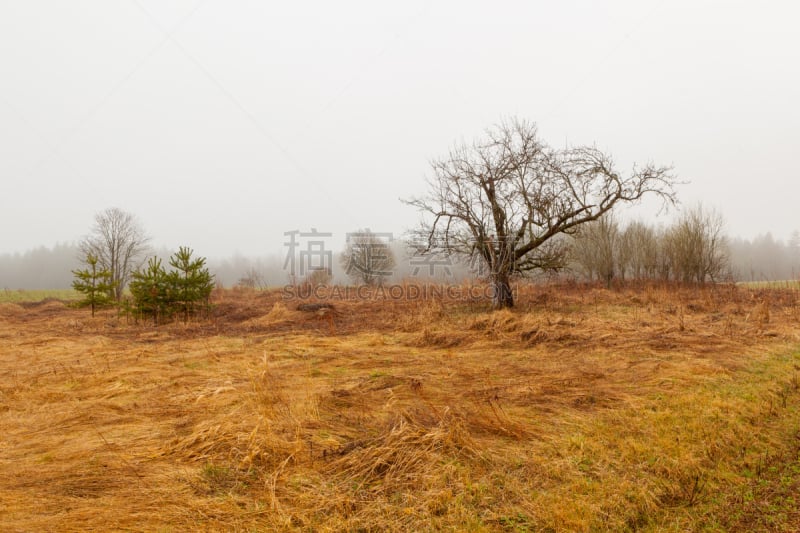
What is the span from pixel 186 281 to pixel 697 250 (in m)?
25.2

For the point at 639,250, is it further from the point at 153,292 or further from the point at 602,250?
the point at 153,292

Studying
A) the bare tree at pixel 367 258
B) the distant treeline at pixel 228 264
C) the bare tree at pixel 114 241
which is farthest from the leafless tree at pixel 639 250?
the bare tree at pixel 114 241

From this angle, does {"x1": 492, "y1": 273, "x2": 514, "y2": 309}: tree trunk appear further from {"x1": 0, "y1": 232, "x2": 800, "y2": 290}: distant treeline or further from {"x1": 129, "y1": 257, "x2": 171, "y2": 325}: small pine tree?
{"x1": 0, "y1": 232, "x2": 800, "y2": 290}: distant treeline

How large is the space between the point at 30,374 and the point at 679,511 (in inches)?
348

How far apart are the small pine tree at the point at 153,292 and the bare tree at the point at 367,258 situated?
62.5 ft

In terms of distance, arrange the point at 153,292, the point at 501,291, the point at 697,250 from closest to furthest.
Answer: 1. the point at 501,291
2. the point at 153,292
3. the point at 697,250

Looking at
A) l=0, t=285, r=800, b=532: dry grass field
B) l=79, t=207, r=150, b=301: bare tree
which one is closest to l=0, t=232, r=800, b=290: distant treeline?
l=79, t=207, r=150, b=301: bare tree

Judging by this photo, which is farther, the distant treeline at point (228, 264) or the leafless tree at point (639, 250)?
the distant treeline at point (228, 264)

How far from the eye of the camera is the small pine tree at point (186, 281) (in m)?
14.0

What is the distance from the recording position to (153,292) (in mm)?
13727

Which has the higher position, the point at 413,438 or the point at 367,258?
the point at 367,258

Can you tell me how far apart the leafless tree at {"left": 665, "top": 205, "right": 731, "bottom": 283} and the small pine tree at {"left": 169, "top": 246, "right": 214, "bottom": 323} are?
23.9 metres

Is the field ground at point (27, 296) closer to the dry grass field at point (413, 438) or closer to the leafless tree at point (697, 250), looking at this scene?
the dry grass field at point (413, 438)

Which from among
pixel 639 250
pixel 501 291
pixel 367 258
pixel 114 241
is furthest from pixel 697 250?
pixel 114 241
